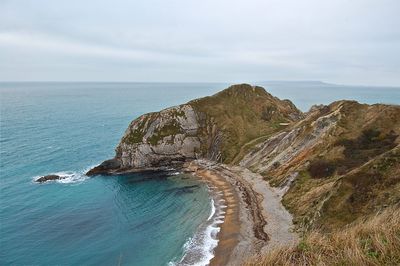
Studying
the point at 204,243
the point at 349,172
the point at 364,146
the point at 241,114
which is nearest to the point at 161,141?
the point at 241,114

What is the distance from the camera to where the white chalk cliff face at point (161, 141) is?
338 ft

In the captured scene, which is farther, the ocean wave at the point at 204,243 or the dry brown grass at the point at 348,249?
the ocean wave at the point at 204,243

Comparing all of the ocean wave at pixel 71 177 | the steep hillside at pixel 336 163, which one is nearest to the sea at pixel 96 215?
the ocean wave at pixel 71 177

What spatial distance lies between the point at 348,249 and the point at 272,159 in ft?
270

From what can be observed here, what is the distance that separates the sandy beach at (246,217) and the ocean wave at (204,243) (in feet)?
2.80

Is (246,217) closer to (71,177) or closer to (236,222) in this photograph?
(236,222)

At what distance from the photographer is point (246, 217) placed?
62.6 metres

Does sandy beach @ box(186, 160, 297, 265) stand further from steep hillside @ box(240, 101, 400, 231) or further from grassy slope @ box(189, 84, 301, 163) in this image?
grassy slope @ box(189, 84, 301, 163)

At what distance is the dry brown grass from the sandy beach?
26.6 meters

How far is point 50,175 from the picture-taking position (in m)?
89.9

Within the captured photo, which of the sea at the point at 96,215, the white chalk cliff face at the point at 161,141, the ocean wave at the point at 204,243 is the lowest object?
the sea at the point at 96,215

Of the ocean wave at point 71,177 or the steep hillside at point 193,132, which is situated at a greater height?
the steep hillside at point 193,132

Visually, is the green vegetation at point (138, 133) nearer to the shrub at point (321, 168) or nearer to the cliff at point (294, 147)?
the cliff at point (294, 147)

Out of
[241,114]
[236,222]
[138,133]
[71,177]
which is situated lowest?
[71,177]
